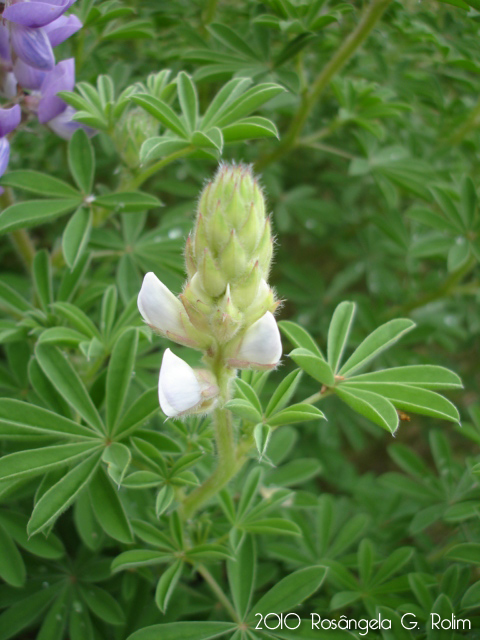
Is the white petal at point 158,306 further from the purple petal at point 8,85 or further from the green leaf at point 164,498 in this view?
the purple petal at point 8,85

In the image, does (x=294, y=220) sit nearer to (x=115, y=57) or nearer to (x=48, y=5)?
(x=115, y=57)

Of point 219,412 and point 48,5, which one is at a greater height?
point 48,5

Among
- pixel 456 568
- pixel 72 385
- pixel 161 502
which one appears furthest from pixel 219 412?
pixel 456 568

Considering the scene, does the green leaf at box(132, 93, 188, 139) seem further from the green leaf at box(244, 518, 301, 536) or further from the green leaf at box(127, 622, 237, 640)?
the green leaf at box(127, 622, 237, 640)

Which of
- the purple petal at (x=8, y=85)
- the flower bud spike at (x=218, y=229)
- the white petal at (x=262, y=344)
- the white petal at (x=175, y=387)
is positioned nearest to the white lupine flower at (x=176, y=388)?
the white petal at (x=175, y=387)

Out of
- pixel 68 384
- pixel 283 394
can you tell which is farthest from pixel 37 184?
pixel 283 394

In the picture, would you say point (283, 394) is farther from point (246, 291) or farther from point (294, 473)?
point (294, 473)

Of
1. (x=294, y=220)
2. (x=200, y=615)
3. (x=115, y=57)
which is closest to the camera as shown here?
(x=200, y=615)
